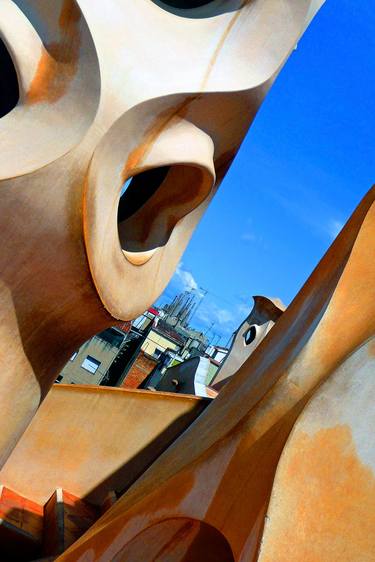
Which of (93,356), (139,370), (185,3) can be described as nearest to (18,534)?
(185,3)

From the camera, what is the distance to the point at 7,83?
5898mm

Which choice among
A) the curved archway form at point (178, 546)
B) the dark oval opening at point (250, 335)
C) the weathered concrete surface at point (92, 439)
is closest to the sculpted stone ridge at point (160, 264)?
the curved archway form at point (178, 546)

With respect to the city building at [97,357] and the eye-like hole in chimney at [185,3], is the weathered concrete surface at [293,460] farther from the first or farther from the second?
the city building at [97,357]

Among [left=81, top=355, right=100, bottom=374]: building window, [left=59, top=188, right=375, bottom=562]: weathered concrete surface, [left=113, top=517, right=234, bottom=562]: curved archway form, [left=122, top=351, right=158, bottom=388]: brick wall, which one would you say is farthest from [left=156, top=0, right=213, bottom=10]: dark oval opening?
[left=81, top=355, right=100, bottom=374]: building window

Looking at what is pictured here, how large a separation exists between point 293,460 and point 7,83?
13.6ft

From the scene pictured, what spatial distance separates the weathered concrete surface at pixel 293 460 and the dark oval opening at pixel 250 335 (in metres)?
9.12

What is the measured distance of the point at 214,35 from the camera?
5.86 meters

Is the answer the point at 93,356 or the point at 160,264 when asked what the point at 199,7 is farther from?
the point at 93,356

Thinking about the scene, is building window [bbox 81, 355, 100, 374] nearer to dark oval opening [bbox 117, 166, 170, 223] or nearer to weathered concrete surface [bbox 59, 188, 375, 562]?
dark oval opening [bbox 117, 166, 170, 223]

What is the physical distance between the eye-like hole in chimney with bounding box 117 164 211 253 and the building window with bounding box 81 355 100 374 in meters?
20.2

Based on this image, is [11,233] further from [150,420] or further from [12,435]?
[150,420]

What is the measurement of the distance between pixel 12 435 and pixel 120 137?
10.4ft

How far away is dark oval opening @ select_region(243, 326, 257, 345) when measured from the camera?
14.8 metres

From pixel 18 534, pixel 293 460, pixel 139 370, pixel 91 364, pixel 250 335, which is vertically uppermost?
pixel 250 335
